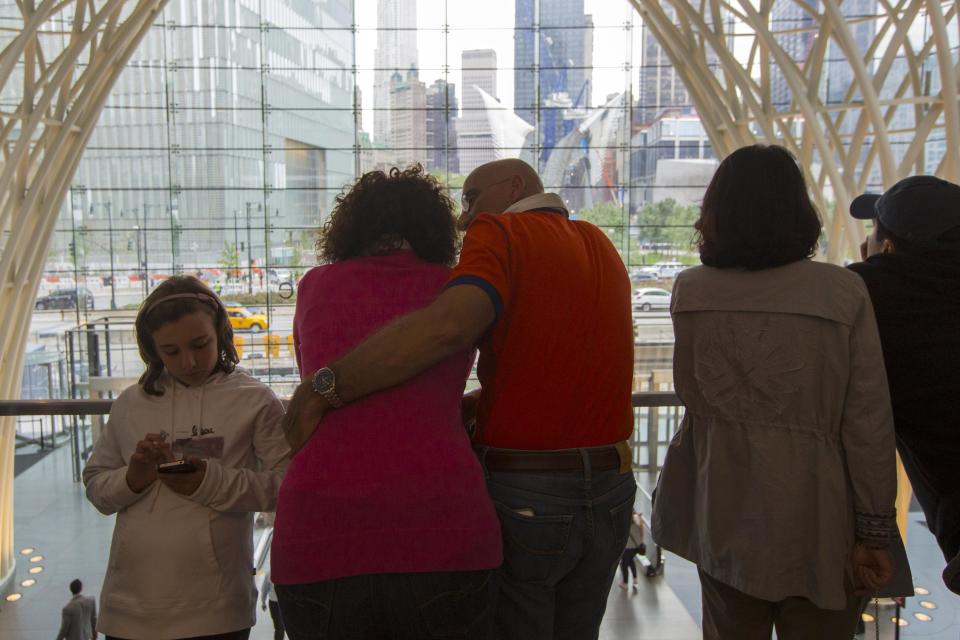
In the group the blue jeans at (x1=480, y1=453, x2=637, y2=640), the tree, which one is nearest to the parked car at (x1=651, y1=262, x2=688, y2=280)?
the tree

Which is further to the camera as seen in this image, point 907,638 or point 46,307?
point 46,307

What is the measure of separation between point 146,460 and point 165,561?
0.25 meters

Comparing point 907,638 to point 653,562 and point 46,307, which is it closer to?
point 653,562

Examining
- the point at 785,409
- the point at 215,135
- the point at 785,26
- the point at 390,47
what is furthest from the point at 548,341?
the point at 785,26

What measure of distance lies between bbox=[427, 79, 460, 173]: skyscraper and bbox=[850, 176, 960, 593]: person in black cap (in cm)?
1757

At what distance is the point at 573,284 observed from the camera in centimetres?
170

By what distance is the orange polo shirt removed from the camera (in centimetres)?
168

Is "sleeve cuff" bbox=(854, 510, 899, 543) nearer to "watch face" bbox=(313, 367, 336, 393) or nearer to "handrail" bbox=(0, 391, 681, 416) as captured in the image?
"handrail" bbox=(0, 391, 681, 416)

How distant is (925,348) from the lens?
181cm

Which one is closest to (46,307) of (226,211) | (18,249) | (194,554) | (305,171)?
(226,211)

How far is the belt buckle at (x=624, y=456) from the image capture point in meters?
1.79

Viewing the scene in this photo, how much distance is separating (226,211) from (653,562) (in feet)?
52.0

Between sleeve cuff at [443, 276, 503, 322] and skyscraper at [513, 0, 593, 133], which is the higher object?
skyscraper at [513, 0, 593, 133]

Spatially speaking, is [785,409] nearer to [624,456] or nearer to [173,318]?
[624,456]
